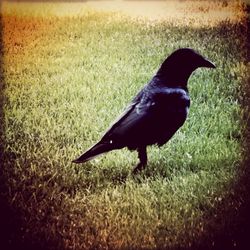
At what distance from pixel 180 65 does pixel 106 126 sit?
20.6 inches

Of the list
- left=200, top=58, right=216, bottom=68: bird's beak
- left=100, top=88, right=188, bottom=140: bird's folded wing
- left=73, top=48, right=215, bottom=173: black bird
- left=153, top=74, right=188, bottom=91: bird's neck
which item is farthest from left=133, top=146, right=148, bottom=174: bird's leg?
left=200, top=58, right=216, bottom=68: bird's beak

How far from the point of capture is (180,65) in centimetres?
259

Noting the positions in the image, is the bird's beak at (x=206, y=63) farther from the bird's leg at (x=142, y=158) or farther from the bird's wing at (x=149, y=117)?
the bird's leg at (x=142, y=158)

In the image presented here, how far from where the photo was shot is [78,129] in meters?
2.67

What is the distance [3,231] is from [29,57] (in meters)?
0.98

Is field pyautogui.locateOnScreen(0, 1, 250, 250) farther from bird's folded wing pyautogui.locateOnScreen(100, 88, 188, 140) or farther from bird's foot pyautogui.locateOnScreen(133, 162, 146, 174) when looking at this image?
bird's folded wing pyautogui.locateOnScreen(100, 88, 188, 140)

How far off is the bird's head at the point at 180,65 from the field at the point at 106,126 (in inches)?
5.4

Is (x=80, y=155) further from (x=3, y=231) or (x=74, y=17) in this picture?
(x=74, y=17)

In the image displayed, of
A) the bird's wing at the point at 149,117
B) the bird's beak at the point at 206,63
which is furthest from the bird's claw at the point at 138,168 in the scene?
the bird's beak at the point at 206,63

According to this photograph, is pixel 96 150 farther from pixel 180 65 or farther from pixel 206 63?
pixel 206 63

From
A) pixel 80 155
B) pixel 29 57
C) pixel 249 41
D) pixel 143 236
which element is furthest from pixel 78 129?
pixel 249 41

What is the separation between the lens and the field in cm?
246

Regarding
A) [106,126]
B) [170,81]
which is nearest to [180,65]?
[170,81]

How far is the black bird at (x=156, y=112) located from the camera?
252 cm
